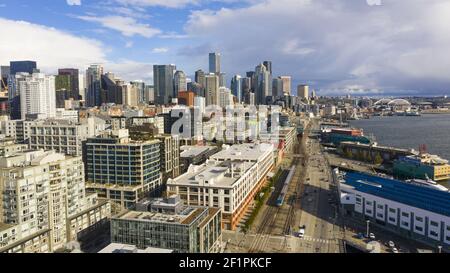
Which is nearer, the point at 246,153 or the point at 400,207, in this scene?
the point at 400,207

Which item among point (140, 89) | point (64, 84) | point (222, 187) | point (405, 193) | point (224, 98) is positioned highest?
point (64, 84)

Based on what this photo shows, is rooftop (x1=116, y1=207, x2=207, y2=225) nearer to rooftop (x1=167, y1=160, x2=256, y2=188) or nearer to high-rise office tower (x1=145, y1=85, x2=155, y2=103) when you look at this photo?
rooftop (x1=167, y1=160, x2=256, y2=188)

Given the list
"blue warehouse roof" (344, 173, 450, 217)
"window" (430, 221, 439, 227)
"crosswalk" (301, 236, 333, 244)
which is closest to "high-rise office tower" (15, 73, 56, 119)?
"blue warehouse roof" (344, 173, 450, 217)

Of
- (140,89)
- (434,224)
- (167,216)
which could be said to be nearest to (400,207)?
(434,224)

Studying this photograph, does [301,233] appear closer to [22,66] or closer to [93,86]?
[93,86]
